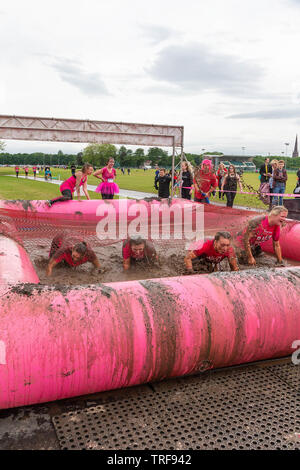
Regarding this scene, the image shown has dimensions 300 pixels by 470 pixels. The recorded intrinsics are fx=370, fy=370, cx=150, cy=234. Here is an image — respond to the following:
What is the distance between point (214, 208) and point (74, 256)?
9.35 ft

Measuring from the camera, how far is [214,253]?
4566mm

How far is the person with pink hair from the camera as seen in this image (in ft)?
26.6

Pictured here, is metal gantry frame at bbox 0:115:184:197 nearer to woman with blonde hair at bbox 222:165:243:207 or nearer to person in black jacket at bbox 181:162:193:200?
person in black jacket at bbox 181:162:193:200

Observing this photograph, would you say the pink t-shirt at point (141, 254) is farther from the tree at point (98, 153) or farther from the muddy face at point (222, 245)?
the tree at point (98, 153)

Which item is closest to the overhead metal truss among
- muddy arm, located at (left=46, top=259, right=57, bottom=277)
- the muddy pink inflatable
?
muddy arm, located at (left=46, top=259, right=57, bottom=277)

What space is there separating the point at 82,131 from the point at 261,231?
8.14 metres

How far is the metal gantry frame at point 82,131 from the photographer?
452 inches

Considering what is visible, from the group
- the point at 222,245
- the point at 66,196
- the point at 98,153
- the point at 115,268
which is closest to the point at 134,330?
the point at 222,245

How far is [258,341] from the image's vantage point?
107 inches

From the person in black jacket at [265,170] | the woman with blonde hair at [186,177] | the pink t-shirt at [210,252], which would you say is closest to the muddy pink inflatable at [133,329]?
the pink t-shirt at [210,252]

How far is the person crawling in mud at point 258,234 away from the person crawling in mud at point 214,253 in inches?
30.3
